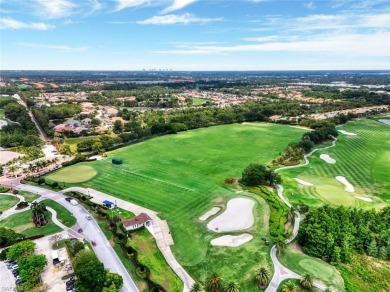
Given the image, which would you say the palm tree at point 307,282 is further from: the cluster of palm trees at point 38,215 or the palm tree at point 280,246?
the cluster of palm trees at point 38,215

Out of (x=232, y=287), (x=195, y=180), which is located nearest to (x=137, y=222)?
(x=232, y=287)

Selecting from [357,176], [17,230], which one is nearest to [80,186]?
[17,230]

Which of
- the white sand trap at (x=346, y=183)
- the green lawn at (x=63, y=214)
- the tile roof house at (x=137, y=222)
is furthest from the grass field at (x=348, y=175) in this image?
the green lawn at (x=63, y=214)

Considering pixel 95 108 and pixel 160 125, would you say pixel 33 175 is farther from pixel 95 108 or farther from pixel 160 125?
pixel 95 108

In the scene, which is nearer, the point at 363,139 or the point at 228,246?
the point at 228,246

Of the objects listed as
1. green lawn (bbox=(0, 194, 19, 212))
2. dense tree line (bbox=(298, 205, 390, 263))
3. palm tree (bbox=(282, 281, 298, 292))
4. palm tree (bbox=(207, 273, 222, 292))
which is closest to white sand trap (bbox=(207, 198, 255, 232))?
dense tree line (bbox=(298, 205, 390, 263))
